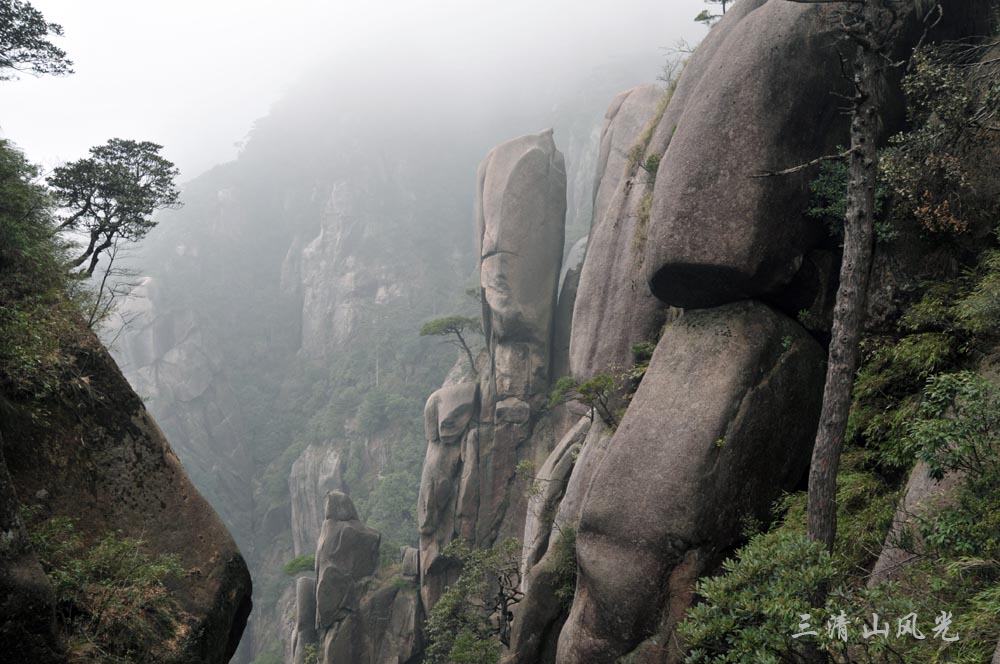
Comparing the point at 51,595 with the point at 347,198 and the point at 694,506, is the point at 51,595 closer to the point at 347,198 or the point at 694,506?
the point at 694,506

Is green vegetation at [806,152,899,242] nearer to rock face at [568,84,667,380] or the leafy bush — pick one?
rock face at [568,84,667,380]

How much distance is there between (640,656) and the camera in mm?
9656

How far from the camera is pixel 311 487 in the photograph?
5762cm

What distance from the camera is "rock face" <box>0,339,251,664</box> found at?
24.2 ft

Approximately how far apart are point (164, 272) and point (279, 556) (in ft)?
152

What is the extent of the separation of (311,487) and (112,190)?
4676 cm

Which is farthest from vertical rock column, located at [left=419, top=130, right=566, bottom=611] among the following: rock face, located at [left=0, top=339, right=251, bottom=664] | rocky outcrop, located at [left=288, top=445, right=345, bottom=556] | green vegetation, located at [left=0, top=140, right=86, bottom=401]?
rocky outcrop, located at [left=288, top=445, right=345, bottom=556]

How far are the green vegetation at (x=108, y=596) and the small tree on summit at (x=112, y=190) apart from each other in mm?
9870

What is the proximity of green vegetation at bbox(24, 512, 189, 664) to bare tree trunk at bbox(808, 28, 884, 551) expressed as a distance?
787cm

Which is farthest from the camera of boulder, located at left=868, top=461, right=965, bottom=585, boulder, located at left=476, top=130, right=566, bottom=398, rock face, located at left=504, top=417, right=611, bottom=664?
boulder, located at left=476, top=130, right=566, bottom=398

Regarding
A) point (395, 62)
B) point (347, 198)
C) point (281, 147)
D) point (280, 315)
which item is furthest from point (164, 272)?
point (395, 62)

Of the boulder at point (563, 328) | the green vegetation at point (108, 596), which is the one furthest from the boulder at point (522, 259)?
the green vegetation at point (108, 596)

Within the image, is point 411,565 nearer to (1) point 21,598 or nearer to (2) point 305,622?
(2) point 305,622

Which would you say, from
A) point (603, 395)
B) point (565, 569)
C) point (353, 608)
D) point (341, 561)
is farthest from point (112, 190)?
point (353, 608)
